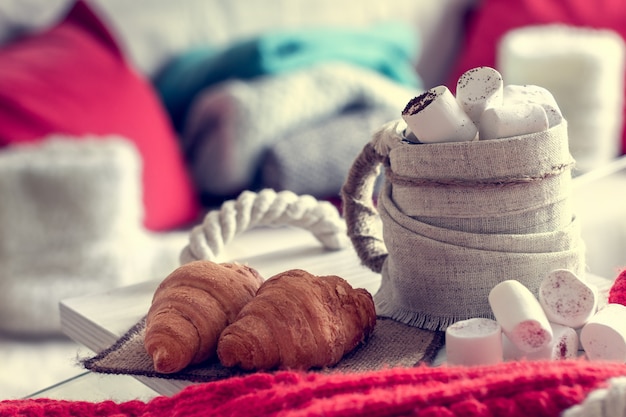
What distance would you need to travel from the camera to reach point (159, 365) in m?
0.55

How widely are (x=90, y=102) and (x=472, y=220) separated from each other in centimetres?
93

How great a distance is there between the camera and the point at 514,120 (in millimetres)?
580

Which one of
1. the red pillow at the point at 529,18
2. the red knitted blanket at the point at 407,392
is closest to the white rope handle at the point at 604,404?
the red knitted blanket at the point at 407,392

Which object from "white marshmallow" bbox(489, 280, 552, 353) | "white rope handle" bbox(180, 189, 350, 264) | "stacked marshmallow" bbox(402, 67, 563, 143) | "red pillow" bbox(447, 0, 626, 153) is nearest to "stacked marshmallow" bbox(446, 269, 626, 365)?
"white marshmallow" bbox(489, 280, 552, 353)

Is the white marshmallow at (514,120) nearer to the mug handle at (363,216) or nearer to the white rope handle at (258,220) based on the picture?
the mug handle at (363,216)

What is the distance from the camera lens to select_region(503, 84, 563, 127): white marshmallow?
0.60m

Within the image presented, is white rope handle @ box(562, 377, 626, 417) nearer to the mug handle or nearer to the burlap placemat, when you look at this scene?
the burlap placemat

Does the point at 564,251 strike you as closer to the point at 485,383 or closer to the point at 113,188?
the point at 485,383

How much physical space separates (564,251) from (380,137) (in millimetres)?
155

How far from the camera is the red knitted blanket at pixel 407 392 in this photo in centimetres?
46

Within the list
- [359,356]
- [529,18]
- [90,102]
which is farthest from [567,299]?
[529,18]

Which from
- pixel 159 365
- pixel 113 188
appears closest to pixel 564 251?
pixel 159 365

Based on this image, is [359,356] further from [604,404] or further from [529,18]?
[529,18]

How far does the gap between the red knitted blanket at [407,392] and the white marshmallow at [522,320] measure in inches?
1.4
